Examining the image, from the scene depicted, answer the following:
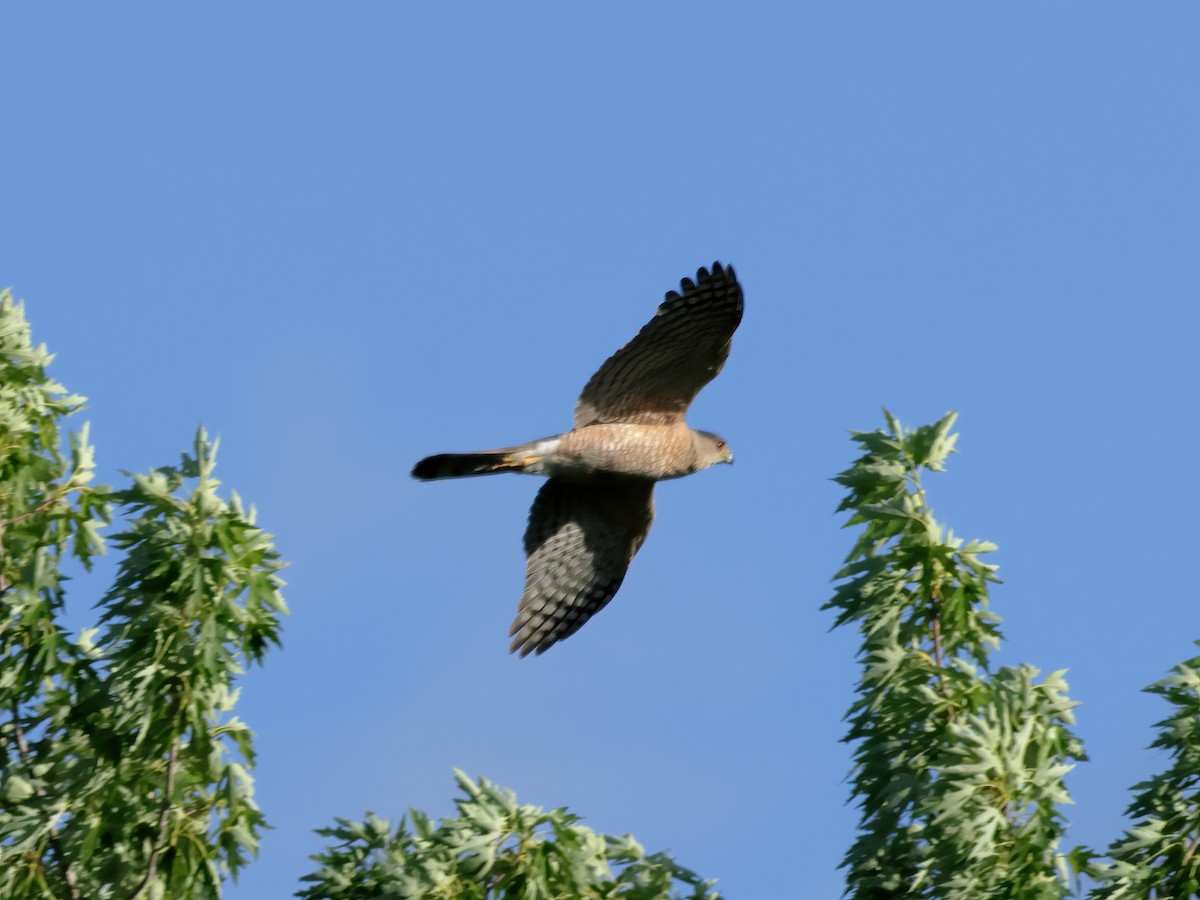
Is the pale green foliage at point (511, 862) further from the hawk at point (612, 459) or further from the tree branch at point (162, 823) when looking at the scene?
the hawk at point (612, 459)

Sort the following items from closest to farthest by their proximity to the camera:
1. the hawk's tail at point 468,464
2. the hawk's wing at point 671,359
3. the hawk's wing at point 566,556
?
the hawk's tail at point 468,464 → the hawk's wing at point 671,359 → the hawk's wing at point 566,556

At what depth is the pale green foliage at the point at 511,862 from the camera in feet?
18.5

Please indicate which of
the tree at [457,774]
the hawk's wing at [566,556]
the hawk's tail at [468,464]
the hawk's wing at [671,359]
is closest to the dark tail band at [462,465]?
the hawk's tail at [468,464]

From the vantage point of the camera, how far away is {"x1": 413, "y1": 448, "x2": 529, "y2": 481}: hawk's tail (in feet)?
29.0

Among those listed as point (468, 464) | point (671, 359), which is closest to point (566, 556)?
point (468, 464)

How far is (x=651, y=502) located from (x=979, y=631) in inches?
151

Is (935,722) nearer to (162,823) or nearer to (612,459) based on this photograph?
(162,823)

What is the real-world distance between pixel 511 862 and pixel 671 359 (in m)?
3.98

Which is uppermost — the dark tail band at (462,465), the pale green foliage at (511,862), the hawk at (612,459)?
the hawk at (612,459)

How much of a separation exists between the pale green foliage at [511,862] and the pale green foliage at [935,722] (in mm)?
725

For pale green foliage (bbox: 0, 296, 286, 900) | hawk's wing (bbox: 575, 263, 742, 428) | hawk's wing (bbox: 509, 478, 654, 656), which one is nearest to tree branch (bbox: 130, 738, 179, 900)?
pale green foliage (bbox: 0, 296, 286, 900)

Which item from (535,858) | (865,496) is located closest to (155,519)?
(535,858)

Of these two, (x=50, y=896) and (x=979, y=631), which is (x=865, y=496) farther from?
(x=50, y=896)

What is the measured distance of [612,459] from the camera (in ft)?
30.9
